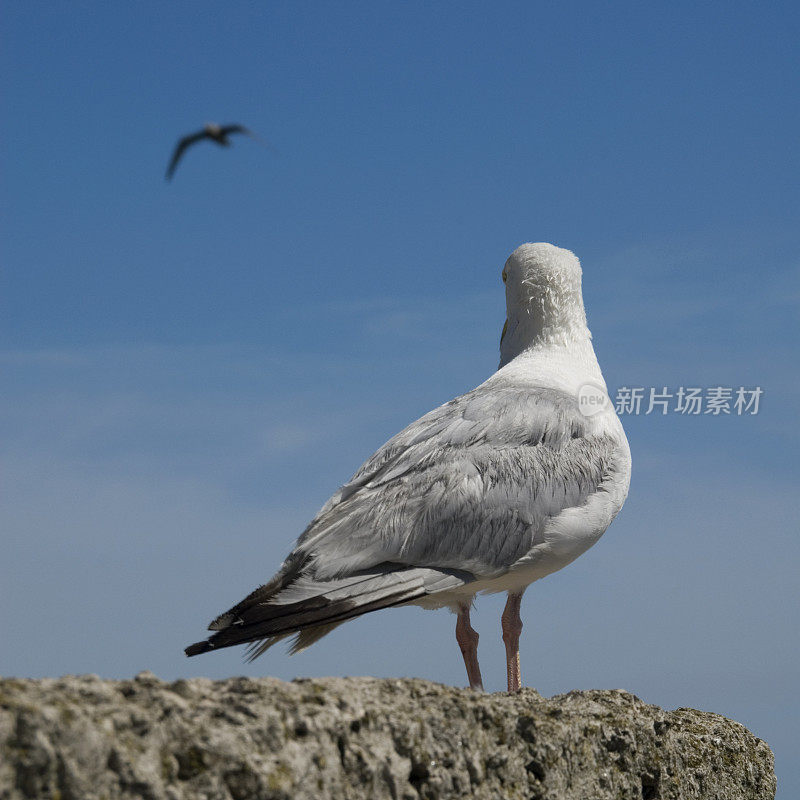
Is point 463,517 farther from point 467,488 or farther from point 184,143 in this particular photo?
point 184,143

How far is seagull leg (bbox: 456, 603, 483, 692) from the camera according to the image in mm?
8211

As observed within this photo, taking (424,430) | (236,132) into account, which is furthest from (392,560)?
→ (236,132)

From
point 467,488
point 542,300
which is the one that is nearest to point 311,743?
point 467,488

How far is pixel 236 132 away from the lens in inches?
400

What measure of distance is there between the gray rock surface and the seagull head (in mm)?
4390

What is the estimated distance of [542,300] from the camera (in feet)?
31.8

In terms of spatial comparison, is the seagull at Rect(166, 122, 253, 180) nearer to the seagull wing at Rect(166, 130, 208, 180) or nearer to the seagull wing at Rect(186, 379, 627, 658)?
the seagull wing at Rect(166, 130, 208, 180)

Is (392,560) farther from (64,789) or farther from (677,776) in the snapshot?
(64,789)

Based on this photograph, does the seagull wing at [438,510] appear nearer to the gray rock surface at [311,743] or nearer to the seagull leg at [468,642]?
→ the seagull leg at [468,642]

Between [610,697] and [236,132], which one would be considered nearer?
[610,697]

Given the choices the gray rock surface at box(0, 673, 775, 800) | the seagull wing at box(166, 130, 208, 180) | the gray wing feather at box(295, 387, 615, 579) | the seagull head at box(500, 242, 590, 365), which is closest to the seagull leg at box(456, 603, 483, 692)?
the gray wing feather at box(295, 387, 615, 579)

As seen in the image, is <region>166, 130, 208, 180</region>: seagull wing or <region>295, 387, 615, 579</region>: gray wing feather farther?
<region>166, 130, 208, 180</region>: seagull wing

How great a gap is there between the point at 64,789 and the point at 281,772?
2.84 ft

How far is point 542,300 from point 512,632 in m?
3.26
